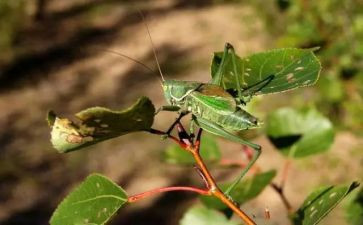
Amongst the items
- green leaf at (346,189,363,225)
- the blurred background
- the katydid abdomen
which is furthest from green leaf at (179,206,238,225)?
the blurred background

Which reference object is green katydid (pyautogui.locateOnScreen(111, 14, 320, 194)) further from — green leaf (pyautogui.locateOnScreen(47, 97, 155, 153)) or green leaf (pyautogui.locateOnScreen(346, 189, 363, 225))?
green leaf (pyautogui.locateOnScreen(346, 189, 363, 225))

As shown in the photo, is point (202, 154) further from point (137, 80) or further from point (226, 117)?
point (137, 80)

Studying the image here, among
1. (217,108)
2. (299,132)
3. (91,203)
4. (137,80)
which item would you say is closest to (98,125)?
(91,203)

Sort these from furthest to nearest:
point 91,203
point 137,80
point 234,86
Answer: point 137,80 → point 234,86 → point 91,203

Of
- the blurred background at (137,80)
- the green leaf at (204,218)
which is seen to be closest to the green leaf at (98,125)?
the green leaf at (204,218)

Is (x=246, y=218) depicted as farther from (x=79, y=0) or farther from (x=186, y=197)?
(x=79, y=0)

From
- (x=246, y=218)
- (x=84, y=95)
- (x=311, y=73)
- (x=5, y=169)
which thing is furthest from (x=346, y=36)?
(x=84, y=95)
